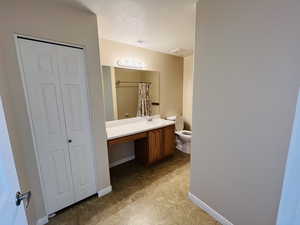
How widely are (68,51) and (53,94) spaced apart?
518 mm

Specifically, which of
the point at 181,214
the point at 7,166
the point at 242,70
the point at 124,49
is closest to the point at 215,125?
the point at 242,70

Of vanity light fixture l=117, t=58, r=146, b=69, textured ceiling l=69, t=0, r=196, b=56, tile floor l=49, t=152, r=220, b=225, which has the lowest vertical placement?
tile floor l=49, t=152, r=220, b=225

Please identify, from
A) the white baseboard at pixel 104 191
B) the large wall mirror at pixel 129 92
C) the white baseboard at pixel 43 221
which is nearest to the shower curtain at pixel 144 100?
the large wall mirror at pixel 129 92

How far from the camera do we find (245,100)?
4.05 ft

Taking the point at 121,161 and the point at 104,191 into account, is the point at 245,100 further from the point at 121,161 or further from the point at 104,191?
the point at 121,161

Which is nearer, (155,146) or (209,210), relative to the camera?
(209,210)

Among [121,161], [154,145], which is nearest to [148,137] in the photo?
[154,145]

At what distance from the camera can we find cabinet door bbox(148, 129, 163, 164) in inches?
100

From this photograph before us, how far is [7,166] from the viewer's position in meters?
0.70

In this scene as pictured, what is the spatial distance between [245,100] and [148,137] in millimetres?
1656

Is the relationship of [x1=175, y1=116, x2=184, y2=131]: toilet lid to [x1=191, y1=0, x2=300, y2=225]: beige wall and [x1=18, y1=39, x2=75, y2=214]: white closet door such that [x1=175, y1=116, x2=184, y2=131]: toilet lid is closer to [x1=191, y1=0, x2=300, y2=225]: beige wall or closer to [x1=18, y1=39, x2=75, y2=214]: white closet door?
[x1=191, y1=0, x2=300, y2=225]: beige wall

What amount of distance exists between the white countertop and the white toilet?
555mm

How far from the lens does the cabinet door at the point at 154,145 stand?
2.55 meters

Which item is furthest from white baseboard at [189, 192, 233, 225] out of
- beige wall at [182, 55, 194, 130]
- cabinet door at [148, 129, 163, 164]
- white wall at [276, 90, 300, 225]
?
beige wall at [182, 55, 194, 130]
